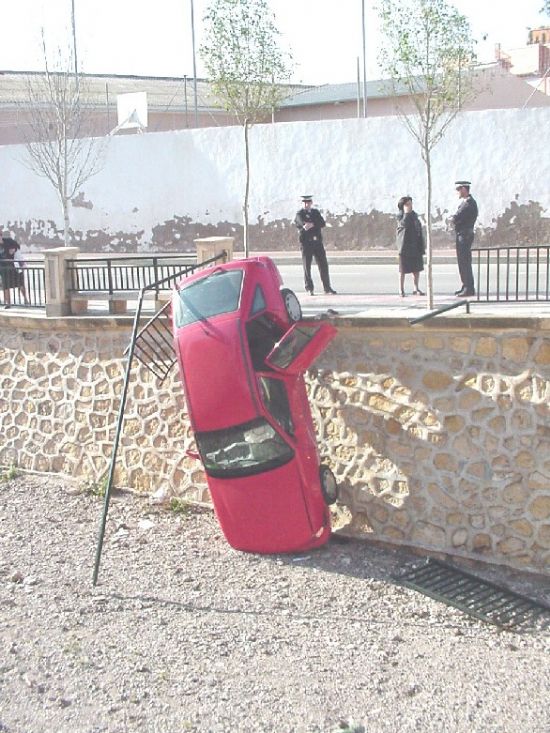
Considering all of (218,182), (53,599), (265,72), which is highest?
(265,72)

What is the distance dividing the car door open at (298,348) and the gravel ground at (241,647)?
2.16 meters

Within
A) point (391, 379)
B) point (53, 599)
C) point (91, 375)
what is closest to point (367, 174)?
point (91, 375)

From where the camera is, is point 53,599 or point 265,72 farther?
point 265,72

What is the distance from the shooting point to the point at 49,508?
13117 mm

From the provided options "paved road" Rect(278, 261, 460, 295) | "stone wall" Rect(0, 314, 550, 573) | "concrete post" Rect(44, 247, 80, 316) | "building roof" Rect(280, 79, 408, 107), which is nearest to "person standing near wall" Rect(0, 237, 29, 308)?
"concrete post" Rect(44, 247, 80, 316)

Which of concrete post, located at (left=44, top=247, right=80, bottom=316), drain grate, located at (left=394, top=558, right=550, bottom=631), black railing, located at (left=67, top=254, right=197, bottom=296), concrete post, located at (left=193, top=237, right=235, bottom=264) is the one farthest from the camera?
concrete post, located at (left=44, top=247, right=80, bottom=316)

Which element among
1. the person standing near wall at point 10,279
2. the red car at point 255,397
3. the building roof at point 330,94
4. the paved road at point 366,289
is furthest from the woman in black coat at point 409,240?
the building roof at point 330,94

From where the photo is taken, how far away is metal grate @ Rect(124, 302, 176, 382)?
40.2 feet

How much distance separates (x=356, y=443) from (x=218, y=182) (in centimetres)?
1693

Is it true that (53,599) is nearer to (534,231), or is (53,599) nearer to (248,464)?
(248,464)

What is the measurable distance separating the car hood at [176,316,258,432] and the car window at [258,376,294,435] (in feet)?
0.50

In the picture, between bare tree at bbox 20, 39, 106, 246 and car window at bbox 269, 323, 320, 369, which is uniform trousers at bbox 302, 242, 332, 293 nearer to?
car window at bbox 269, 323, 320, 369

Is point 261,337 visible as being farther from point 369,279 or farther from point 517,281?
point 369,279

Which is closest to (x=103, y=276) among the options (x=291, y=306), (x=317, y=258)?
(x=317, y=258)
